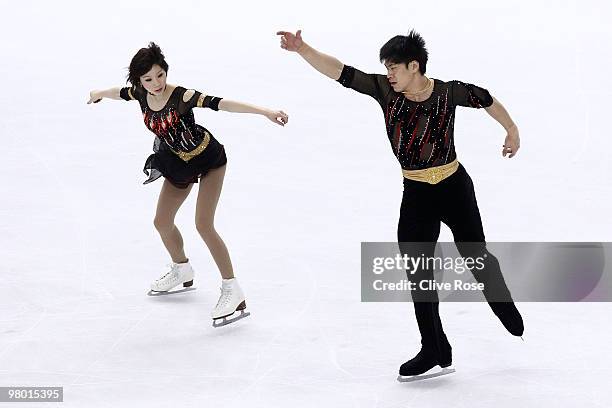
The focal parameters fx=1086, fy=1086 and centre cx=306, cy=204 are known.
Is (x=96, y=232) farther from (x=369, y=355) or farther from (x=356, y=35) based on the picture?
(x=356, y=35)

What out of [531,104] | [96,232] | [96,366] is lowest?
[96,366]

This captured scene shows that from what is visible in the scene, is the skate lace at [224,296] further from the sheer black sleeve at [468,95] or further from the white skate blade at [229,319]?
the sheer black sleeve at [468,95]

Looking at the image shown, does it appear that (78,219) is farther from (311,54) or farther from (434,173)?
(434,173)

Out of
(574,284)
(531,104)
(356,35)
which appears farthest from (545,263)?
(356,35)

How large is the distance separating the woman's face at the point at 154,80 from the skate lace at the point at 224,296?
51.2 inches

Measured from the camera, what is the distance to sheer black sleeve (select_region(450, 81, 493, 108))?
5.50m

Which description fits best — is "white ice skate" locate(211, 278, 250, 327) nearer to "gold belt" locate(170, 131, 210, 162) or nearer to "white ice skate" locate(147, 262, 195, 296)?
"white ice skate" locate(147, 262, 195, 296)

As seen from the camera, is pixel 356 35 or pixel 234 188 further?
pixel 356 35

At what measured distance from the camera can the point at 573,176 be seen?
8977 mm

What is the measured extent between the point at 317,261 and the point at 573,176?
8.71 ft

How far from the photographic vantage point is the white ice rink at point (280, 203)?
19.0 ft

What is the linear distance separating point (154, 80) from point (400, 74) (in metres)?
1.56

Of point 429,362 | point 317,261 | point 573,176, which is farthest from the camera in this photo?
point 573,176

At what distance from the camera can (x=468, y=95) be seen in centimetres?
552
